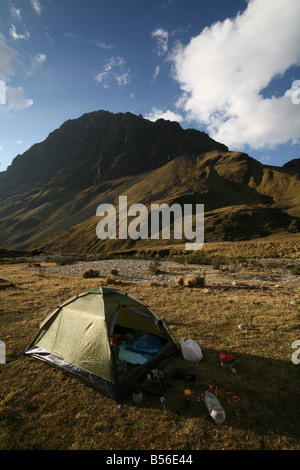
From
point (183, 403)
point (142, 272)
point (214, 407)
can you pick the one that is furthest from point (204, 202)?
point (214, 407)

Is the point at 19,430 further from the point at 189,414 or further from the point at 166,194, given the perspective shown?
the point at 166,194

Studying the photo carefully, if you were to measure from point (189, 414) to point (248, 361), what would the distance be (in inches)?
124

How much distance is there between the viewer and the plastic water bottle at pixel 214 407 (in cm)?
547

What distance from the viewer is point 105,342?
23.6 feet

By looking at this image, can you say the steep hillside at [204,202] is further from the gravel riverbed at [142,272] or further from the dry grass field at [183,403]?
the dry grass field at [183,403]

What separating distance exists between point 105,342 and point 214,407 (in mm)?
3453

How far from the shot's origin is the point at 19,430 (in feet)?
18.1

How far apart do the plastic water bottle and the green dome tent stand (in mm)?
2059

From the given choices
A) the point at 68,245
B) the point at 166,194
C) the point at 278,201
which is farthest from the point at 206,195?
the point at 68,245

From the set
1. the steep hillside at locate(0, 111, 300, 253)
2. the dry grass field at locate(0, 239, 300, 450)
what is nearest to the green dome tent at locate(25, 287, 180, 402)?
the dry grass field at locate(0, 239, 300, 450)

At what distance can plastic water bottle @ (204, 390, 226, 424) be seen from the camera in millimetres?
5473

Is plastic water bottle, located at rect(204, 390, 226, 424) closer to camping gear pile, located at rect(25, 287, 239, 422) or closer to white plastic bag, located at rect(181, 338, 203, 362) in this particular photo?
camping gear pile, located at rect(25, 287, 239, 422)

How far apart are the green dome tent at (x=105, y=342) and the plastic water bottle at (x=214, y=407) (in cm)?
206

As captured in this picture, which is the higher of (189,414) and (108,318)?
(108,318)
